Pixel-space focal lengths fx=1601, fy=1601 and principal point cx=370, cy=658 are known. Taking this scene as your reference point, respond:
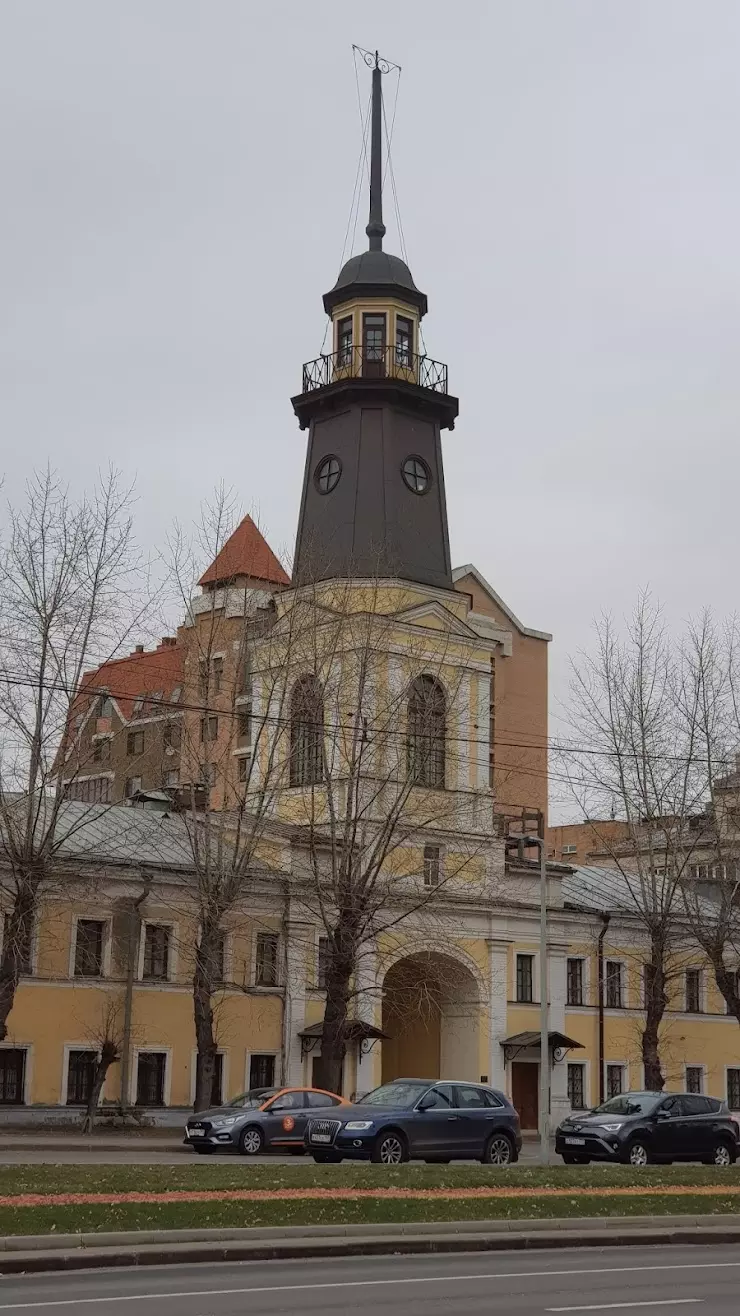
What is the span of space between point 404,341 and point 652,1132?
3047 centimetres

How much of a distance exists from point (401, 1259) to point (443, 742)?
103 feet

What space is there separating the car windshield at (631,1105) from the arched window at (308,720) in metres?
13.0

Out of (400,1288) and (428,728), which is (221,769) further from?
(400,1288)

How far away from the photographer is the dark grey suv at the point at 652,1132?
96.6 feet

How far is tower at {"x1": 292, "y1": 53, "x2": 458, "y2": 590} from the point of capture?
4988 cm

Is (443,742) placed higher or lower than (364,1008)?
higher

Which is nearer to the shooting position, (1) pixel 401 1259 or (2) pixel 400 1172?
(1) pixel 401 1259

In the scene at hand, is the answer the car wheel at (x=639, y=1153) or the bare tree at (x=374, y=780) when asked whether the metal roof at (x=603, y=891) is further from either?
the car wheel at (x=639, y=1153)

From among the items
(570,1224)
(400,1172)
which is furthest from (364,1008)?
(570,1224)

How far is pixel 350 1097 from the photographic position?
43781 mm

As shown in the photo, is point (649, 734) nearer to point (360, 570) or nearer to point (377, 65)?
point (360, 570)

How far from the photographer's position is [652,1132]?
29531 millimetres

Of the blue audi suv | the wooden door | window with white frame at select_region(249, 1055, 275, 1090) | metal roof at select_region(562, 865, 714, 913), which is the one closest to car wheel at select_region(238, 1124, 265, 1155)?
the blue audi suv

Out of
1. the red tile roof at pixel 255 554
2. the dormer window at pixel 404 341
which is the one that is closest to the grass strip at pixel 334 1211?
the dormer window at pixel 404 341
